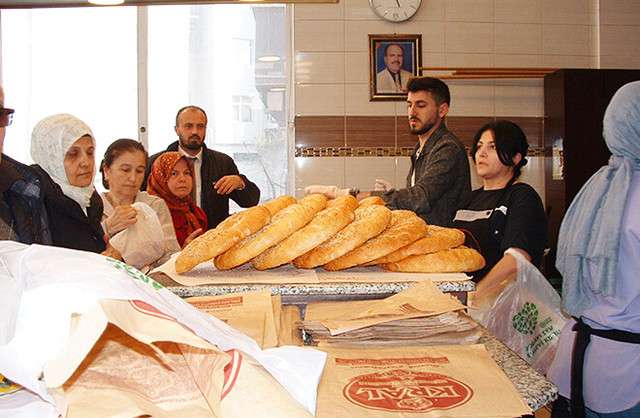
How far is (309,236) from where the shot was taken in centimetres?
182

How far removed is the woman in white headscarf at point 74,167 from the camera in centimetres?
267

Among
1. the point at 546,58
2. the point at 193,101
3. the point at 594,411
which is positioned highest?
the point at 546,58

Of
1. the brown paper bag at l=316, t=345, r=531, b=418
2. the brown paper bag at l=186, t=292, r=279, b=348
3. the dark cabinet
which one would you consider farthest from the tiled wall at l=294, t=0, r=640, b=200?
the brown paper bag at l=316, t=345, r=531, b=418

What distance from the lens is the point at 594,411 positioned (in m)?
2.42

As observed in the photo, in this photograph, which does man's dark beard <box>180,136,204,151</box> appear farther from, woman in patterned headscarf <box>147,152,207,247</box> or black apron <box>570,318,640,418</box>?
black apron <box>570,318,640,418</box>

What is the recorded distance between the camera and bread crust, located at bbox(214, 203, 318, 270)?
1842 millimetres

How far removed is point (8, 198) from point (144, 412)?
5.66 feet

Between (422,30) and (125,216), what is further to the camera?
(422,30)

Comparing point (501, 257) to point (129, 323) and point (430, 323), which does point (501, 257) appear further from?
point (129, 323)

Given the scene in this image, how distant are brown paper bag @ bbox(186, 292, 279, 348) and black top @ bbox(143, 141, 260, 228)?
3079 millimetres

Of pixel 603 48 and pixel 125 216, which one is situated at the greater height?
pixel 603 48

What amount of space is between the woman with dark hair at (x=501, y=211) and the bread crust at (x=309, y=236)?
1235 millimetres

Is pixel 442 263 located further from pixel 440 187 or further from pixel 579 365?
pixel 440 187

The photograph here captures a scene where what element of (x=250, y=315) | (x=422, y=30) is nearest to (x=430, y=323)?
(x=250, y=315)
